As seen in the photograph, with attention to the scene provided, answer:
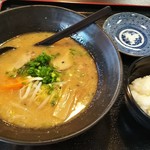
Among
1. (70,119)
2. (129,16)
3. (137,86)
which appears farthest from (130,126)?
(129,16)

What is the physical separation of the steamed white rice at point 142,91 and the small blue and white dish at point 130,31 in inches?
12.1

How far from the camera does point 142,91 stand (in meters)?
1.69

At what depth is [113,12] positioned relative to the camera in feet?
7.68

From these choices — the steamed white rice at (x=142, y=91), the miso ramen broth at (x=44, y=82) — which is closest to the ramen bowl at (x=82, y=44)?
the miso ramen broth at (x=44, y=82)

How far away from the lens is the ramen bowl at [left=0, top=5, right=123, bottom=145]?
1279mm

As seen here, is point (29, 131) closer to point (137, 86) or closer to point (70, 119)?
Result: point (70, 119)

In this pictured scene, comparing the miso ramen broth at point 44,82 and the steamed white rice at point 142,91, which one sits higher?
the miso ramen broth at point 44,82

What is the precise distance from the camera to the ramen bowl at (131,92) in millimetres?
1473

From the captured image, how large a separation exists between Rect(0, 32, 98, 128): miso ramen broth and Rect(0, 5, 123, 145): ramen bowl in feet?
0.14

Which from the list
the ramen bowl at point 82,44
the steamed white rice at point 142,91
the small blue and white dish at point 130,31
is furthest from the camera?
the small blue and white dish at point 130,31

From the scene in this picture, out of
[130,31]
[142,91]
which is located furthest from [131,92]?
[130,31]

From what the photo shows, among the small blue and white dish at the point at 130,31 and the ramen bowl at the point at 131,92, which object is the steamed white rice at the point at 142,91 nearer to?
the ramen bowl at the point at 131,92

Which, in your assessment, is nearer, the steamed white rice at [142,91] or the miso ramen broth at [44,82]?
the miso ramen broth at [44,82]

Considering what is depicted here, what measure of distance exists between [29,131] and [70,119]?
0.23 m
